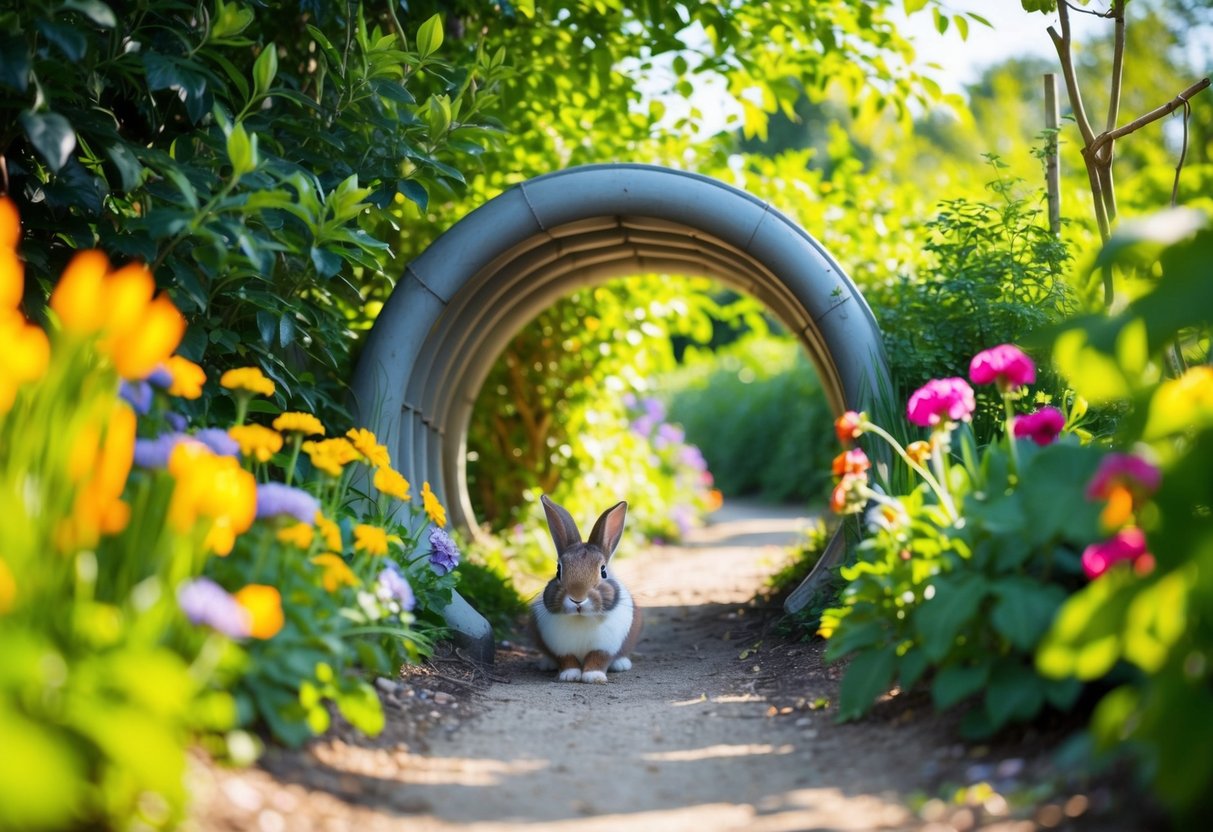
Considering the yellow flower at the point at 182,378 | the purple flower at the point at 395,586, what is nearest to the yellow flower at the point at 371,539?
the purple flower at the point at 395,586

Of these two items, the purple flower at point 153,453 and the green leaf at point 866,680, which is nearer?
the purple flower at point 153,453

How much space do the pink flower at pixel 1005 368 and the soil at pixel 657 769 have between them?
0.90m

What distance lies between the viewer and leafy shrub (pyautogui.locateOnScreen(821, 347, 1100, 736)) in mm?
2535

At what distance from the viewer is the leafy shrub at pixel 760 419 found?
1321 centimetres

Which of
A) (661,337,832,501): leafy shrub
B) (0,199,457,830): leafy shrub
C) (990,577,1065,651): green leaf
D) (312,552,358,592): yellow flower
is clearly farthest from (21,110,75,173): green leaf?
(661,337,832,501): leafy shrub

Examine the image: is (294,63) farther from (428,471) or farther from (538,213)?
(428,471)

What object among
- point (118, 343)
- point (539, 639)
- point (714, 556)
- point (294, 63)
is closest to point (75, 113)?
point (118, 343)

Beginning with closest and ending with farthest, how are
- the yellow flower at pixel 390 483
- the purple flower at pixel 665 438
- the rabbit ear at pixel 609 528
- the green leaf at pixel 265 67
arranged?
the yellow flower at pixel 390 483 → the green leaf at pixel 265 67 → the rabbit ear at pixel 609 528 → the purple flower at pixel 665 438

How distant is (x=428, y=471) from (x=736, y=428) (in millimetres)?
10305

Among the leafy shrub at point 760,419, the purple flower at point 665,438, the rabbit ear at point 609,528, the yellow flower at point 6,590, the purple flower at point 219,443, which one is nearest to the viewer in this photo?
the yellow flower at point 6,590

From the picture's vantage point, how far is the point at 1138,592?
2.04 m

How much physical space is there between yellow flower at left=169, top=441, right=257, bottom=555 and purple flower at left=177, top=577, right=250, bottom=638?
0.16 meters

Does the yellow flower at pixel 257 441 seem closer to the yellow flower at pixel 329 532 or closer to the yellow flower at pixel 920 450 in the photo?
the yellow flower at pixel 329 532

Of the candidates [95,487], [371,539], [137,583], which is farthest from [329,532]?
[95,487]
